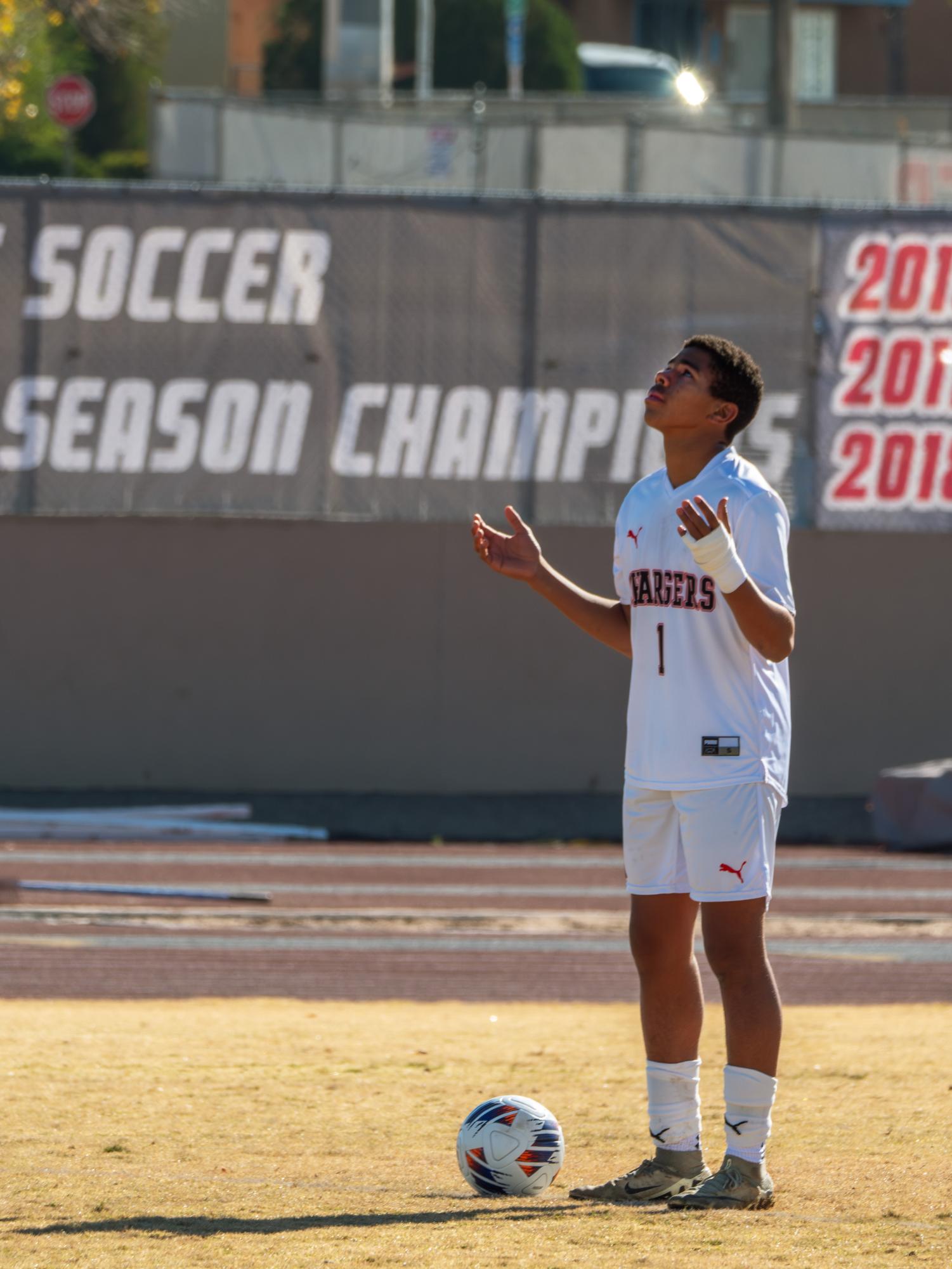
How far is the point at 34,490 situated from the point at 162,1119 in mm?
9039

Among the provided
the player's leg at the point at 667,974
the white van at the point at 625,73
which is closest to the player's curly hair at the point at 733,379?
the player's leg at the point at 667,974

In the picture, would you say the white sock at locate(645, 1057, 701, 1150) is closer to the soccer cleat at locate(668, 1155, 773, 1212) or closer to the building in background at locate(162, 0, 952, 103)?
the soccer cleat at locate(668, 1155, 773, 1212)

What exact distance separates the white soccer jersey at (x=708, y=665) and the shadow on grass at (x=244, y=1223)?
109 cm

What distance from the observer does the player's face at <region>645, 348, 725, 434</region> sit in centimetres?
495

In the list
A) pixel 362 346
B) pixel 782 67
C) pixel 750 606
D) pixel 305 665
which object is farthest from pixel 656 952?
pixel 782 67

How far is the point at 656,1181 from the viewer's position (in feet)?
16.1

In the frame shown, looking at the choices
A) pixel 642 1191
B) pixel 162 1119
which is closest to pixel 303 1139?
pixel 162 1119

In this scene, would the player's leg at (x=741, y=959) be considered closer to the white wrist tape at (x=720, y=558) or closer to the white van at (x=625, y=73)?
the white wrist tape at (x=720, y=558)

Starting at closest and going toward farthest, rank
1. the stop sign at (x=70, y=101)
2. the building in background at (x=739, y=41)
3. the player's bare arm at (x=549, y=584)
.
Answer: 1. the player's bare arm at (x=549, y=584)
2. the stop sign at (x=70, y=101)
3. the building in background at (x=739, y=41)

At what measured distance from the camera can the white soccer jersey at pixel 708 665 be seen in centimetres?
478

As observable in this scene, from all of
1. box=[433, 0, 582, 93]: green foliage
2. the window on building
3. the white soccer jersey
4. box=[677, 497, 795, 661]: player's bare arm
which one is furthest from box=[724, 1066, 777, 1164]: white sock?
the window on building

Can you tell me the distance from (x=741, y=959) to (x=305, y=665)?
34.6 ft

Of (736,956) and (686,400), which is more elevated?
(686,400)

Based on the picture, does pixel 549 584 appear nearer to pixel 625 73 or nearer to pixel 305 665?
pixel 305 665
